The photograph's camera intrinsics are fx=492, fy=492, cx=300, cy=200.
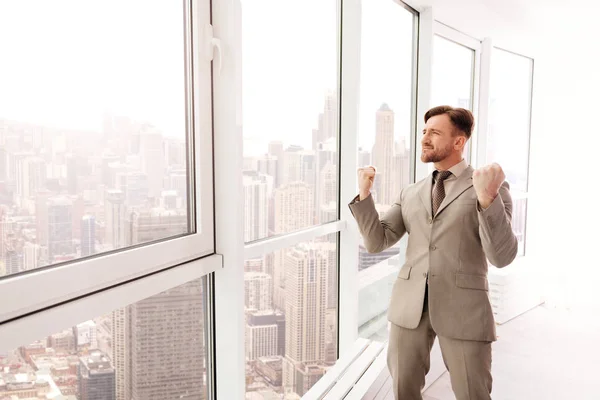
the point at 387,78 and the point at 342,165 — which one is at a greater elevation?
the point at 387,78

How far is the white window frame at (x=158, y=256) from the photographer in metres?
1.03

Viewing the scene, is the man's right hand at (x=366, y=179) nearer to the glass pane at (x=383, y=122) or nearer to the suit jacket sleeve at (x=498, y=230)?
the suit jacket sleeve at (x=498, y=230)

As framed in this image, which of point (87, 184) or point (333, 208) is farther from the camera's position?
point (333, 208)

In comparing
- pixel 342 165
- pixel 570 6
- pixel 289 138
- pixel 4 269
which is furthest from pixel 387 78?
pixel 4 269

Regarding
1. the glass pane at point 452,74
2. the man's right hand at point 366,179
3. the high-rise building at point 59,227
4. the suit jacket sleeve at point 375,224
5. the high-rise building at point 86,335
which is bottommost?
the high-rise building at point 86,335

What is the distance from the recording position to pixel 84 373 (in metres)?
1.26

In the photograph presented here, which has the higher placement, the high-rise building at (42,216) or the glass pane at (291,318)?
the high-rise building at (42,216)

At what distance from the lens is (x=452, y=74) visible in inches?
156

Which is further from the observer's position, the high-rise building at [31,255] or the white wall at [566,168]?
the white wall at [566,168]

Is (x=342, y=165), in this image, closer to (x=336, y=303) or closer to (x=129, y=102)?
(x=336, y=303)

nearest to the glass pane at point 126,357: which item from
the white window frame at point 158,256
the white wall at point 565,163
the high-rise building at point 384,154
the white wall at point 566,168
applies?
the white window frame at point 158,256

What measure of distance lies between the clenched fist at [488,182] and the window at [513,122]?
298 centimetres

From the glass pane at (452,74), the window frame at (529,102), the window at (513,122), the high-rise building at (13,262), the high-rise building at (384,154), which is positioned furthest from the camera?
the window at (513,122)

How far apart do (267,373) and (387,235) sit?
31.2 inches
